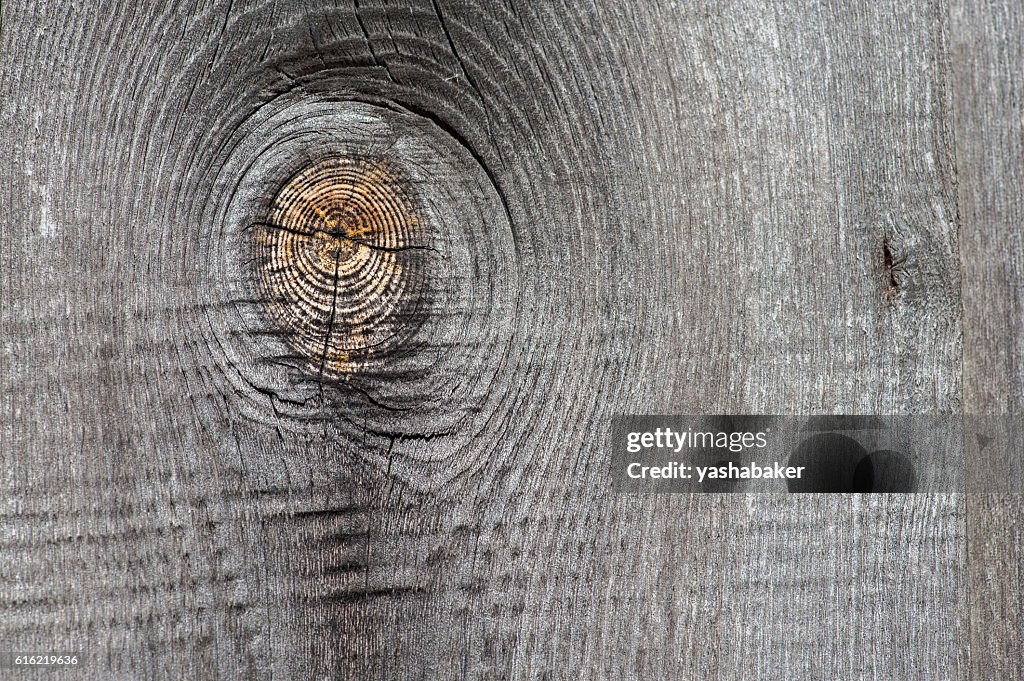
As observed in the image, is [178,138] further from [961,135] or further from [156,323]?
[961,135]


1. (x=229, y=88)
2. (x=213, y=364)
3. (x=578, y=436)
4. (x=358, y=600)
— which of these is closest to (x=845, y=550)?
(x=578, y=436)

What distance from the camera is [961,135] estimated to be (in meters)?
0.90

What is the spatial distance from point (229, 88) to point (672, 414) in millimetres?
643

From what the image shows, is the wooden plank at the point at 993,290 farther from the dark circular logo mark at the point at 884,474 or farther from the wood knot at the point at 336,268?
the wood knot at the point at 336,268

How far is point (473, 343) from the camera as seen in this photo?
0.83 meters

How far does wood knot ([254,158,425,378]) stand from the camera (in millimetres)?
813

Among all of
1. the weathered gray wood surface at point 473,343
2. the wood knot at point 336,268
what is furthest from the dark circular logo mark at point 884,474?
the wood knot at point 336,268

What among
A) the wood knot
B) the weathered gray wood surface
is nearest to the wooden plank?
the weathered gray wood surface

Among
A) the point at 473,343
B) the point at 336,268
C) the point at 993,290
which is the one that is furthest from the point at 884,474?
the point at 336,268

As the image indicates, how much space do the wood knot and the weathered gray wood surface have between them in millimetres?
24

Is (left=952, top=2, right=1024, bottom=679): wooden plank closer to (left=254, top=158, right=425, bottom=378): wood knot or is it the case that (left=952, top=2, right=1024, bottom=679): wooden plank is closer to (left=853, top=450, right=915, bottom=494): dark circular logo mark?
(left=853, top=450, right=915, bottom=494): dark circular logo mark

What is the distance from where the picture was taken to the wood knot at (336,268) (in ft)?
2.67

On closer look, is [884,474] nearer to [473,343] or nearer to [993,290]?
[993,290]

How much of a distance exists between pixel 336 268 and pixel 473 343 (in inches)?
7.0
